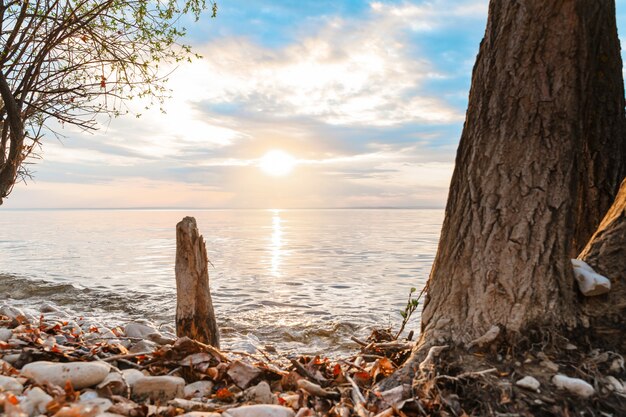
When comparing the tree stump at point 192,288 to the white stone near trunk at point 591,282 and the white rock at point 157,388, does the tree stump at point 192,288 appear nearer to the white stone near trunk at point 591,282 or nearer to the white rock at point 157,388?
the white rock at point 157,388

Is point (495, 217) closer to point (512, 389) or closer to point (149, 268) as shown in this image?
point (512, 389)

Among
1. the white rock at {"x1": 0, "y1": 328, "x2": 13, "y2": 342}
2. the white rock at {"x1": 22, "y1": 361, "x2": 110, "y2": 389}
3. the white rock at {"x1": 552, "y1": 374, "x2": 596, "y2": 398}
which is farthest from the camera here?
the white rock at {"x1": 0, "y1": 328, "x2": 13, "y2": 342}

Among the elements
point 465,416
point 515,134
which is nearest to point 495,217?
point 515,134

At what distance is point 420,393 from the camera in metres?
2.88

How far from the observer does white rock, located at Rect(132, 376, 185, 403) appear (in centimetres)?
Result: 304

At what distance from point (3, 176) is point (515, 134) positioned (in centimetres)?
754

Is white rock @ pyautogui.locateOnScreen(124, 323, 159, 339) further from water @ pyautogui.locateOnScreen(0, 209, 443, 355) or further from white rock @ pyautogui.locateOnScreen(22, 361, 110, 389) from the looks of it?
white rock @ pyautogui.locateOnScreen(22, 361, 110, 389)

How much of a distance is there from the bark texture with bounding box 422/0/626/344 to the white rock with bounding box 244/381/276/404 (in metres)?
1.26

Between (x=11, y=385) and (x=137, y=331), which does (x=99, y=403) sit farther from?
(x=137, y=331)

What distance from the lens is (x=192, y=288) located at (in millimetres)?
5922

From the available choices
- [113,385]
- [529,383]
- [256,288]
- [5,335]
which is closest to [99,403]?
[113,385]

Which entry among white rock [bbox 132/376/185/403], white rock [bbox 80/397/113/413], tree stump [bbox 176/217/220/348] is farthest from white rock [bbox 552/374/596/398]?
tree stump [bbox 176/217/220/348]

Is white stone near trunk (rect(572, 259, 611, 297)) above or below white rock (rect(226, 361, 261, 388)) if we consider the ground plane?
above

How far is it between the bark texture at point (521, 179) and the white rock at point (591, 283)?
0.26 ft
